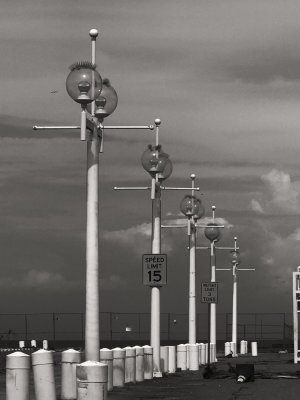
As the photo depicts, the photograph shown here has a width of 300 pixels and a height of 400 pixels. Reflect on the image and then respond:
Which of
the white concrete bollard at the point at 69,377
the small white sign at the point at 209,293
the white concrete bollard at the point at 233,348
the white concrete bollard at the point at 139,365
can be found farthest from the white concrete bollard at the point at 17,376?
the white concrete bollard at the point at 233,348

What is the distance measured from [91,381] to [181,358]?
26072 mm

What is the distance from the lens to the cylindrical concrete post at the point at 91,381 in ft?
60.5

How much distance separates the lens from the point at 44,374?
20.9m

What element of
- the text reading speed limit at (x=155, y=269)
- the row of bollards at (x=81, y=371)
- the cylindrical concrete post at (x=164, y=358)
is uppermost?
the text reading speed limit at (x=155, y=269)

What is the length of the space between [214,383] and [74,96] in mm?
13017

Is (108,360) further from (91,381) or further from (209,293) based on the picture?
(209,293)

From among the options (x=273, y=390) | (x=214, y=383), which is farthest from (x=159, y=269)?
(x=273, y=390)

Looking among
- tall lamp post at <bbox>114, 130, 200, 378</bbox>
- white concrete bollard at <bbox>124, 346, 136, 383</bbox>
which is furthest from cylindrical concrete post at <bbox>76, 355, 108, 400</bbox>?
tall lamp post at <bbox>114, 130, 200, 378</bbox>

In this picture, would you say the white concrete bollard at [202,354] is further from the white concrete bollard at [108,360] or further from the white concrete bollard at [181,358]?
the white concrete bollard at [108,360]

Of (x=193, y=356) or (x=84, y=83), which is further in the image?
(x=193, y=356)

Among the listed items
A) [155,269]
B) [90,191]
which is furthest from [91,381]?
[155,269]

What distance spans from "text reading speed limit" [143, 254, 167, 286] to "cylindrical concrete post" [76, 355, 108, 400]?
1443 centimetres

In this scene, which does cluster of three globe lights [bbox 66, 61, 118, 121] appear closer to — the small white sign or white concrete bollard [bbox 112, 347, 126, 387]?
white concrete bollard [bbox 112, 347, 126, 387]

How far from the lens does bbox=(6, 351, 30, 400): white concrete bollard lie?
19938 millimetres
